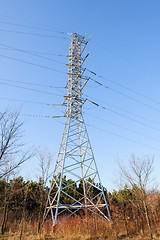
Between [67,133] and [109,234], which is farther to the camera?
[67,133]

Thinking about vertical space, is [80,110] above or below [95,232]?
above

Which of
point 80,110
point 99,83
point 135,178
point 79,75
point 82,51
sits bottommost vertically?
point 135,178

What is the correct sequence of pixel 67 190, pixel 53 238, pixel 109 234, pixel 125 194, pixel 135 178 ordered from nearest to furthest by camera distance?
pixel 53 238, pixel 109 234, pixel 135 178, pixel 67 190, pixel 125 194

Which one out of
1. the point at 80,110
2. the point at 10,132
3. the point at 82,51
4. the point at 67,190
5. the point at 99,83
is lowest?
the point at 67,190

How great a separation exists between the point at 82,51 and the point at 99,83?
3.53 metres

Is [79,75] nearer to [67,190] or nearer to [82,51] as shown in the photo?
[82,51]

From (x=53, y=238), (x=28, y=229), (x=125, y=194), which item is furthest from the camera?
(x=125, y=194)

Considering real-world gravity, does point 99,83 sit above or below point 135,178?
above

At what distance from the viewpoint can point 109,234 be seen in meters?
7.99

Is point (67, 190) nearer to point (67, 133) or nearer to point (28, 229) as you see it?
point (28, 229)

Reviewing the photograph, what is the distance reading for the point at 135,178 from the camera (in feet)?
33.4

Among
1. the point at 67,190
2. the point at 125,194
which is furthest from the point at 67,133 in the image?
the point at 125,194

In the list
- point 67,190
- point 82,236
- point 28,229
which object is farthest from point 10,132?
point 67,190

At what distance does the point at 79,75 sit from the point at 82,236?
32.5ft
